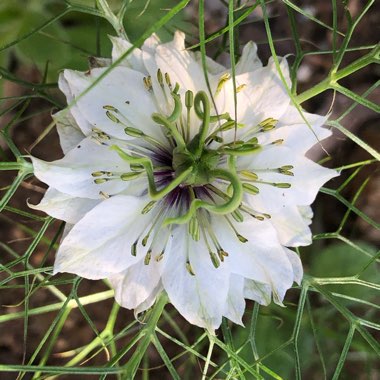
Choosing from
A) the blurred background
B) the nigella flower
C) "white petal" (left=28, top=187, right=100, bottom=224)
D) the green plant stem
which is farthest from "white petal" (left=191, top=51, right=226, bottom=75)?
the blurred background

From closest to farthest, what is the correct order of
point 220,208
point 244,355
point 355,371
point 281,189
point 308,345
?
point 220,208, point 281,189, point 244,355, point 308,345, point 355,371

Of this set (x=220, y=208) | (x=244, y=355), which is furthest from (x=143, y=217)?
(x=244, y=355)

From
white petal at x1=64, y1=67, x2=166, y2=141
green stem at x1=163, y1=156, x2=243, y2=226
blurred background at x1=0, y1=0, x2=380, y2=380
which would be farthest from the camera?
blurred background at x1=0, y1=0, x2=380, y2=380

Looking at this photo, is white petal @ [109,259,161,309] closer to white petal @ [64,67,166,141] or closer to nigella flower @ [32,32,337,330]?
nigella flower @ [32,32,337,330]

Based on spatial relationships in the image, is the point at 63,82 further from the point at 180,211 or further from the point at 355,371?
the point at 355,371

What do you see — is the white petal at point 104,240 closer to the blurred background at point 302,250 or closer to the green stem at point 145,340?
the green stem at point 145,340

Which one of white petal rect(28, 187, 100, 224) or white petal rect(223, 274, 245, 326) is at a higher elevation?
white petal rect(28, 187, 100, 224)
